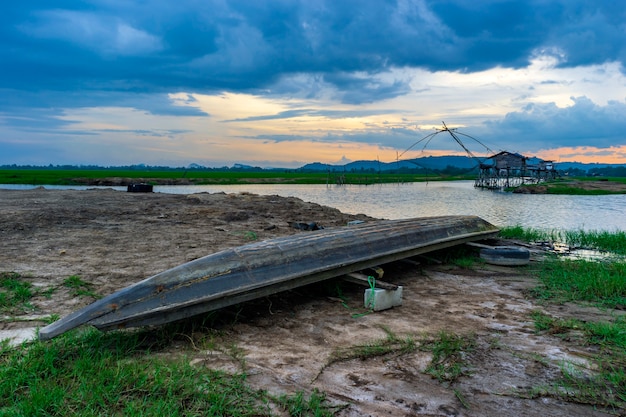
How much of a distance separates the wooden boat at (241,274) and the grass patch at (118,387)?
0.25 m

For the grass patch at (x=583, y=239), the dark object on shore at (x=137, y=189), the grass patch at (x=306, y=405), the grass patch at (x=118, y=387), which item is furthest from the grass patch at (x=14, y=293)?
the dark object on shore at (x=137, y=189)

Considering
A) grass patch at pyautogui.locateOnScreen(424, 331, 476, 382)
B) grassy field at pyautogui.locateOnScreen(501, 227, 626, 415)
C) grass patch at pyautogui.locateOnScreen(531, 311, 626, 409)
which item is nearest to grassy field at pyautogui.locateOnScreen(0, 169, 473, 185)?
grassy field at pyautogui.locateOnScreen(501, 227, 626, 415)

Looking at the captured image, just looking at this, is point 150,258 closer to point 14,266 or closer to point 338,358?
point 14,266

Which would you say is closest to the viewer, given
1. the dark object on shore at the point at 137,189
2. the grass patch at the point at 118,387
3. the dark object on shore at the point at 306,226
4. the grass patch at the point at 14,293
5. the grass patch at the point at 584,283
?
the grass patch at the point at 118,387

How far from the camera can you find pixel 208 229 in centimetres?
1041

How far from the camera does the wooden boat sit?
3572 millimetres

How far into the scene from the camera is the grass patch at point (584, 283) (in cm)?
551

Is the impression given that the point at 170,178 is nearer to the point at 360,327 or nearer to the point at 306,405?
the point at 360,327

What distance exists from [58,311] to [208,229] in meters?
5.99

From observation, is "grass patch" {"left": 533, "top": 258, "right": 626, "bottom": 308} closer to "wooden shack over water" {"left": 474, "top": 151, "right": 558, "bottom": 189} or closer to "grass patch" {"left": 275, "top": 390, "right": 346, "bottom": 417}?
"grass patch" {"left": 275, "top": 390, "right": 346, "bottom": 417}

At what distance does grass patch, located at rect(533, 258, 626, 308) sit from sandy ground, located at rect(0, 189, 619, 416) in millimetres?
369

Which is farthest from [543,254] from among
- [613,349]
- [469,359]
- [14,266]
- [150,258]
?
[14,266]

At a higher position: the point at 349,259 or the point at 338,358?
the point at 349,259

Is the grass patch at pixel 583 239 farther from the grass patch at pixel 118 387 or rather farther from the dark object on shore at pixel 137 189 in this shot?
the dark object on shore at pixel 137 189
